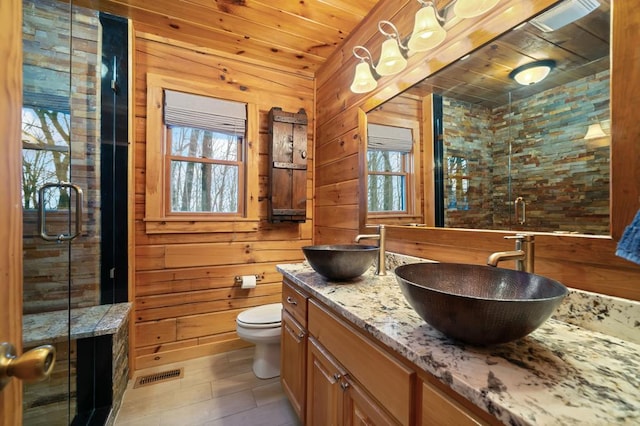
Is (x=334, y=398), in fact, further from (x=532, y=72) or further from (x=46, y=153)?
(x=46, y=153)

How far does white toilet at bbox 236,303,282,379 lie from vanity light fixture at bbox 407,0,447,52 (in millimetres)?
1877

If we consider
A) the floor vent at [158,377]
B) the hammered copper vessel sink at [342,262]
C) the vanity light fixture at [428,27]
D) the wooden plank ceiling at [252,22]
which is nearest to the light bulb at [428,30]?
the vanity light fixture at [428,27]

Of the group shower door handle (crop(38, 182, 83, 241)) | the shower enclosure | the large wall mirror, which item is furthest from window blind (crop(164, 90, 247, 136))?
the large wall mirror

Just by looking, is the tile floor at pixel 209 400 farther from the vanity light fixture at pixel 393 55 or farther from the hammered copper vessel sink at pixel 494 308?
the vanity light fixture at pixel 393 55

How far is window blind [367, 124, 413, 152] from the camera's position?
5.33 ft

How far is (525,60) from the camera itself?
1033 mm

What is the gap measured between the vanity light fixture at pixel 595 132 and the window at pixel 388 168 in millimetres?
792

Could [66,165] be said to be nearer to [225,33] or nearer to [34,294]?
[34,294]

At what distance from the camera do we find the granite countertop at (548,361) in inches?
18.4

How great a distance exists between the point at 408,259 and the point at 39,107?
6.17 ft

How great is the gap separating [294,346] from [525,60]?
1.66 m

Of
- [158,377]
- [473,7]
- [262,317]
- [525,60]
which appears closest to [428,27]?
[473,7]

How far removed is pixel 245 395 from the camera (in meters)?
1.75

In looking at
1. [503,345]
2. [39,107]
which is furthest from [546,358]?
[39,107]
